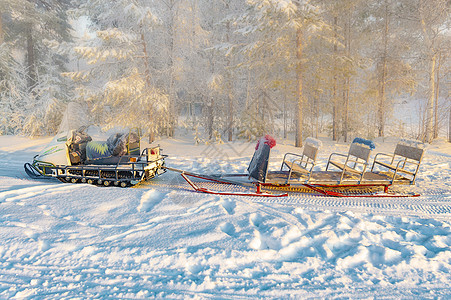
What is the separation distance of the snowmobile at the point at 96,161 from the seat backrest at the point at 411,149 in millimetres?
5423

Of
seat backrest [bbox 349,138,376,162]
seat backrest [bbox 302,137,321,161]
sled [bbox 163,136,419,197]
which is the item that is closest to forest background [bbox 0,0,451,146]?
seat backrest [bbox 302,137,321,161]

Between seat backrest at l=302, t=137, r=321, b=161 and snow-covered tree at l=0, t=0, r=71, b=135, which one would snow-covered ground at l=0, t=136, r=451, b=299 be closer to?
seat backrest at l=302, t=137, r=321, b=161

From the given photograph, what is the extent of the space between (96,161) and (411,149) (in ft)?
22.8

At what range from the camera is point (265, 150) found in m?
5.60

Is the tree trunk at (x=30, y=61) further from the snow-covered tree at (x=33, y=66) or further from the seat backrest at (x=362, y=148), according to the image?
the seat backrest at (x=362, y=148)

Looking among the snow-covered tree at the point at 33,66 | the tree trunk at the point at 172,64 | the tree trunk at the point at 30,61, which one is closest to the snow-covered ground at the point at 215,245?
the tree trunk at the point at 172,64

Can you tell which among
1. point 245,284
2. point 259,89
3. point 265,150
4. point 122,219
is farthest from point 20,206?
point 259,89

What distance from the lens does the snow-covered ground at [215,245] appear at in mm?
2602

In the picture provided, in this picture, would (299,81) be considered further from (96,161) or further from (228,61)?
(96,161)

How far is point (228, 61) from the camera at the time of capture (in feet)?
47.1

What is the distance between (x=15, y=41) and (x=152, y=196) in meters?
18.8

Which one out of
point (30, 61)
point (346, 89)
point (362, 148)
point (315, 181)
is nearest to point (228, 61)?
point (346, 89)

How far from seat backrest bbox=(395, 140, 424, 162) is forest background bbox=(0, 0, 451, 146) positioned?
20.6ft

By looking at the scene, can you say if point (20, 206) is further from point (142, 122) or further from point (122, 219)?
point (142, 122)
